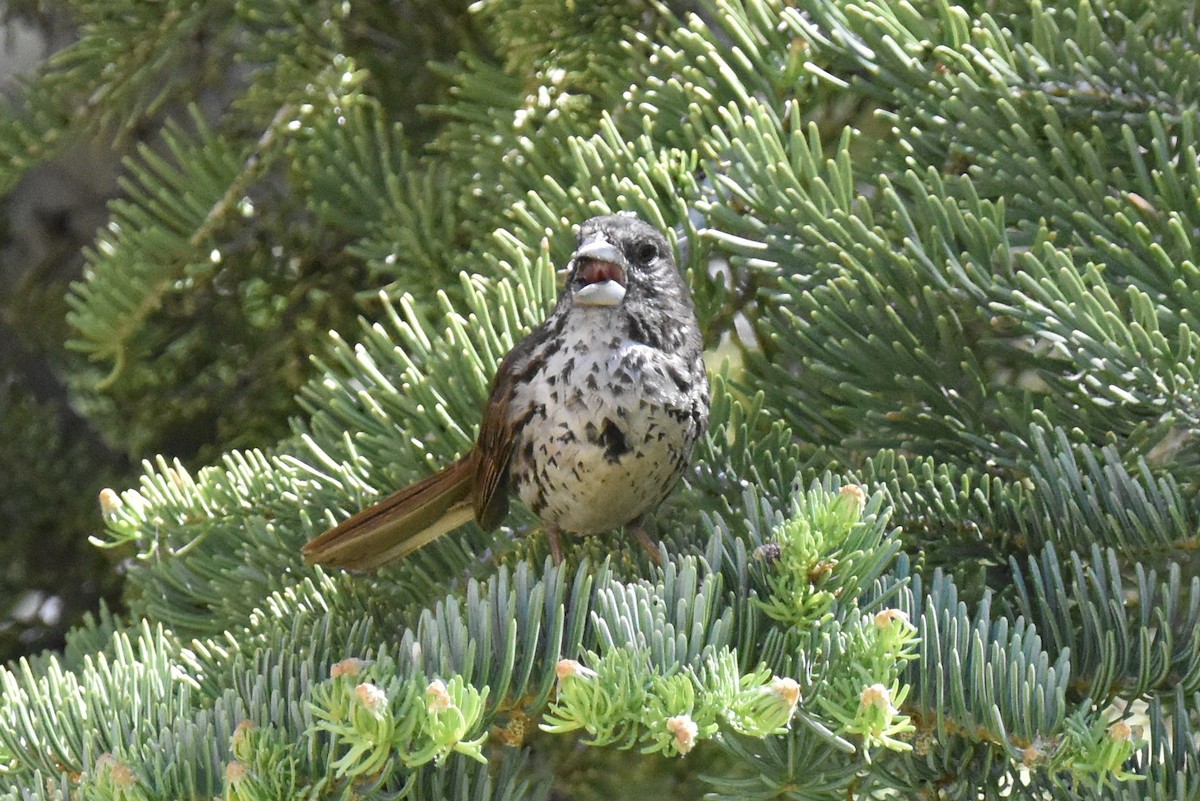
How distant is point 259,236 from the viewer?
1690mm

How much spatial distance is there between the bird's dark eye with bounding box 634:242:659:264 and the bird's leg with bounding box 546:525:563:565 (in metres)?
0.29

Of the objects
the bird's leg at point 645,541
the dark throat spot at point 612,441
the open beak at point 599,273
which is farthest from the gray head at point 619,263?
the bird's leg at point 645,541

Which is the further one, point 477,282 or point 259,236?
point 259,236

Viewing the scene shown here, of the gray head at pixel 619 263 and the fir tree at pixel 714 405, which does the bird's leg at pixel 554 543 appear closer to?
the fir tree at pixel 714 405

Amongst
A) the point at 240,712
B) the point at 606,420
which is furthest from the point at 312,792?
the point at 606,420

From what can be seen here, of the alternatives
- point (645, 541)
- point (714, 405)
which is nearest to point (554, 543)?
point (645, 541)

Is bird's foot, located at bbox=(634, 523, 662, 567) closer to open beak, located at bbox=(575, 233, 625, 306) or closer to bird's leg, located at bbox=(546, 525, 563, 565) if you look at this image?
bird's leg, located at bbox=(546, 525, 563, 565)

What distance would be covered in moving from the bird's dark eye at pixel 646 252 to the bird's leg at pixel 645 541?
0.89 feet

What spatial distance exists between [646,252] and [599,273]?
5 cm

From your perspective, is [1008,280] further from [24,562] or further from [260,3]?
[24,562]

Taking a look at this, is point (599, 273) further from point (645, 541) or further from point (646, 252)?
point (645, 541)

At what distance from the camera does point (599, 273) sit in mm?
1247

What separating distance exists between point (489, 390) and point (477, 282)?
0.12 meters

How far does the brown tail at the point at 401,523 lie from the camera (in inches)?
43.9
